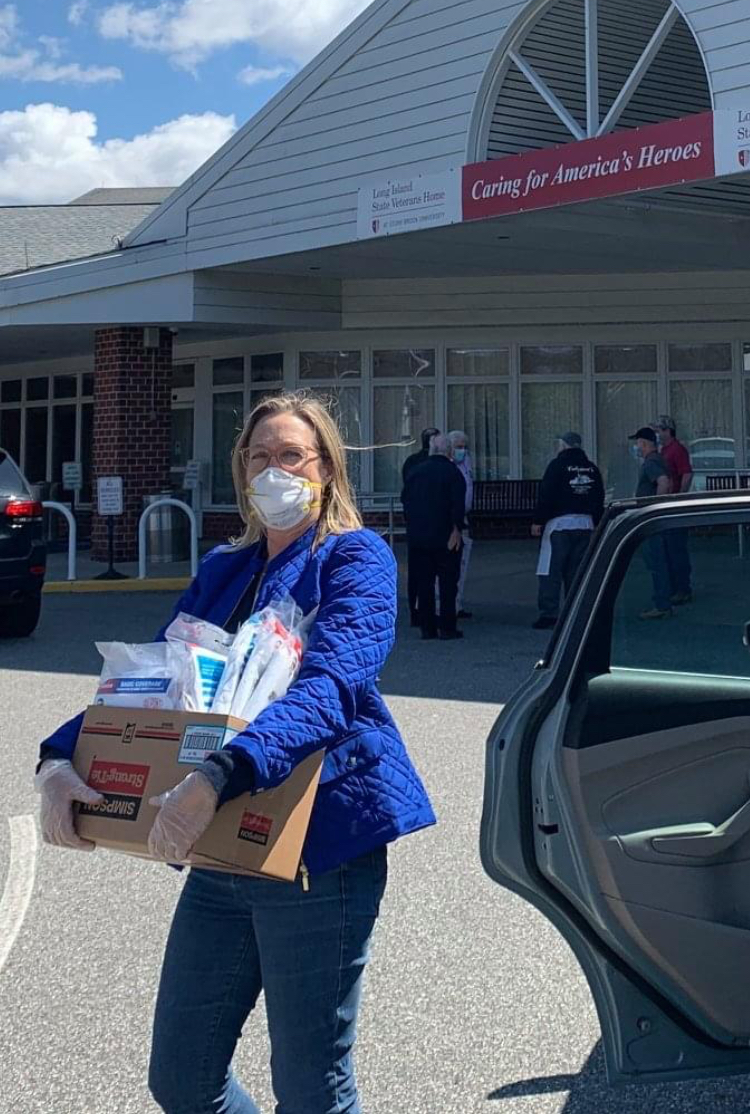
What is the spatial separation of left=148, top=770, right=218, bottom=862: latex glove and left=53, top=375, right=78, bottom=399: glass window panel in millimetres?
23347

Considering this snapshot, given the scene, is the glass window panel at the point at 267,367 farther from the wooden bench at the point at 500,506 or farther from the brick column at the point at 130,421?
the wooden bench at the point at 500,506

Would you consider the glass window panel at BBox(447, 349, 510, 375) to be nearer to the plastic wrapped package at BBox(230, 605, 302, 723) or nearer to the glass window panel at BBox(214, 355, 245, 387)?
the glass window panel at BBox(214, 355, 245, 387)

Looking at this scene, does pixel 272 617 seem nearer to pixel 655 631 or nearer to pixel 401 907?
pixel 655 631

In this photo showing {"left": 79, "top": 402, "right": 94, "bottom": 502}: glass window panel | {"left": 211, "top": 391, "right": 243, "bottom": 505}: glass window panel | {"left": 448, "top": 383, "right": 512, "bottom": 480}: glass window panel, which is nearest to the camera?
{"left": 448, "top": 383, "right": 512, "bottom": 480}: glass window panel

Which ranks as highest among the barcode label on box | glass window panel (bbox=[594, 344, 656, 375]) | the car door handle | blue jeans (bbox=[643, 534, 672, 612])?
glass window panel (bbox=[594, 344, 656, 375])

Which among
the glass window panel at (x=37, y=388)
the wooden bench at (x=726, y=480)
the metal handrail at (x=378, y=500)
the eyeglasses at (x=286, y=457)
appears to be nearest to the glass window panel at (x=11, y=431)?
the glass window panel at (x=37, y=388)

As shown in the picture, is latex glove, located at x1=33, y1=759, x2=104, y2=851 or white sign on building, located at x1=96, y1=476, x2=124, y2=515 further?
white sign on building, located at x1=96, y1=476, x2=124, y2=515

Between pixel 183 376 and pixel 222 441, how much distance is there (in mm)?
1500

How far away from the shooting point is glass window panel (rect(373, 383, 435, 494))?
20562 mm

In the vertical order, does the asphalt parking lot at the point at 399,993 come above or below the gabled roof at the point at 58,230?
below

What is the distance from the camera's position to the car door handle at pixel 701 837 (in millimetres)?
2891

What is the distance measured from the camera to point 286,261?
54.2 ft

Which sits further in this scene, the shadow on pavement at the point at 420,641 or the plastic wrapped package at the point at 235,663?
the shadow on pavement at the point at 420,641

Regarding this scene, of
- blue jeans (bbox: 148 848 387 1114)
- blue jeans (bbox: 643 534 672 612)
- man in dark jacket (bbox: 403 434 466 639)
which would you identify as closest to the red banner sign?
man in dark jacket (bbox: 403 434 466 639)
